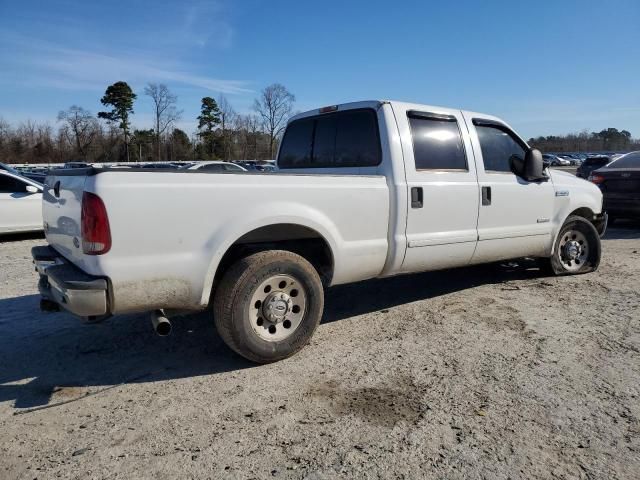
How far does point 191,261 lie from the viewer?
3.18m

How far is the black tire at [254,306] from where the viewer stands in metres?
3.35

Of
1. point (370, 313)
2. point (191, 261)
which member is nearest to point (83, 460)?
point (191, 261)

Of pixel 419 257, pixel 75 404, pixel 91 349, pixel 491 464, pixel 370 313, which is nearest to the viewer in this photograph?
pixel 491 464

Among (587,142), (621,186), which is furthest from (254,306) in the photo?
(587,142)

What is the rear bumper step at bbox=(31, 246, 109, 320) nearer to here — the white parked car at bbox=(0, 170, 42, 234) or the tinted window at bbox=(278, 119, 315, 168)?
the tinted window at bbox=(278, 119, 315, 168)

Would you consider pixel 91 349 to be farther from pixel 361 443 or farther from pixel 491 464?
pixel 491 464

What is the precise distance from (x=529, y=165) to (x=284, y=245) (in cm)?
302

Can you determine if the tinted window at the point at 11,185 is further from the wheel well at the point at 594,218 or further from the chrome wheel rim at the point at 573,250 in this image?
the wheel well at the point at 594,218

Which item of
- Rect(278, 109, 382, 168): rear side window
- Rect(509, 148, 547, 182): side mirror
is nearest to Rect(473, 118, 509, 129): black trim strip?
Rect(509, 148, 547, 182): side mirror

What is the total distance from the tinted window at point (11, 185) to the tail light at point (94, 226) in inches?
321

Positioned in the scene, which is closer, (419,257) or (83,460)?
(83,460)

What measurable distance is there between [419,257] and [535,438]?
205cm

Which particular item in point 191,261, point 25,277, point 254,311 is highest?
point 191,261

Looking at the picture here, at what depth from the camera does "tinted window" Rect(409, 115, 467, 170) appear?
4.46 metres
